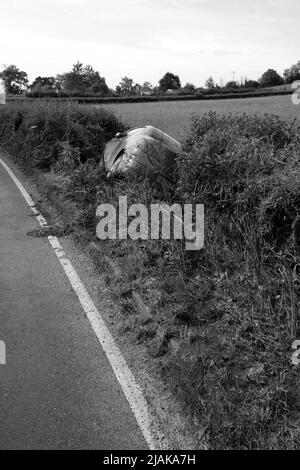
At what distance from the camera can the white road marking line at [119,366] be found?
3.88 metres

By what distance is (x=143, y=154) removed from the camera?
1059 centimetres

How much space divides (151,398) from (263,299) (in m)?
1.51

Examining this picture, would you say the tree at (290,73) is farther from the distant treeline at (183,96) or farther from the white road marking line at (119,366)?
the white road marking line at (119,366)

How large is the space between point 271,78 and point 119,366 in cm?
8394

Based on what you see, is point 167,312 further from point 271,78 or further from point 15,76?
point 15,76

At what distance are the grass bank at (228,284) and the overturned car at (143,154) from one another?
3.93ft

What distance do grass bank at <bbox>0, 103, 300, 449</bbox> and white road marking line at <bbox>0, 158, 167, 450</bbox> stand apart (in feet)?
0.89

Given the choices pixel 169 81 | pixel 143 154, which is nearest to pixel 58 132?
pixel 143 154

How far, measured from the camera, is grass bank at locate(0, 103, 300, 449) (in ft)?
12.8

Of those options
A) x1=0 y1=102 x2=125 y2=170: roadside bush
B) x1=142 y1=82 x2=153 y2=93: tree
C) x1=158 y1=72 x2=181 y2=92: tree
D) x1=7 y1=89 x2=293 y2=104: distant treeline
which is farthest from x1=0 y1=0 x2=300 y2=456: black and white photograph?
x1=158 y1=72 x2=181 y2=92: tree

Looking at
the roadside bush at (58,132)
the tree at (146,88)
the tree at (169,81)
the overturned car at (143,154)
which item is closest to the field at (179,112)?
the roadside bush at (58,132)

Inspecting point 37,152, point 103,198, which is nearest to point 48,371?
point 103,198

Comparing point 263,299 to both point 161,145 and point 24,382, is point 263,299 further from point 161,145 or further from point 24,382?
point 161,145
